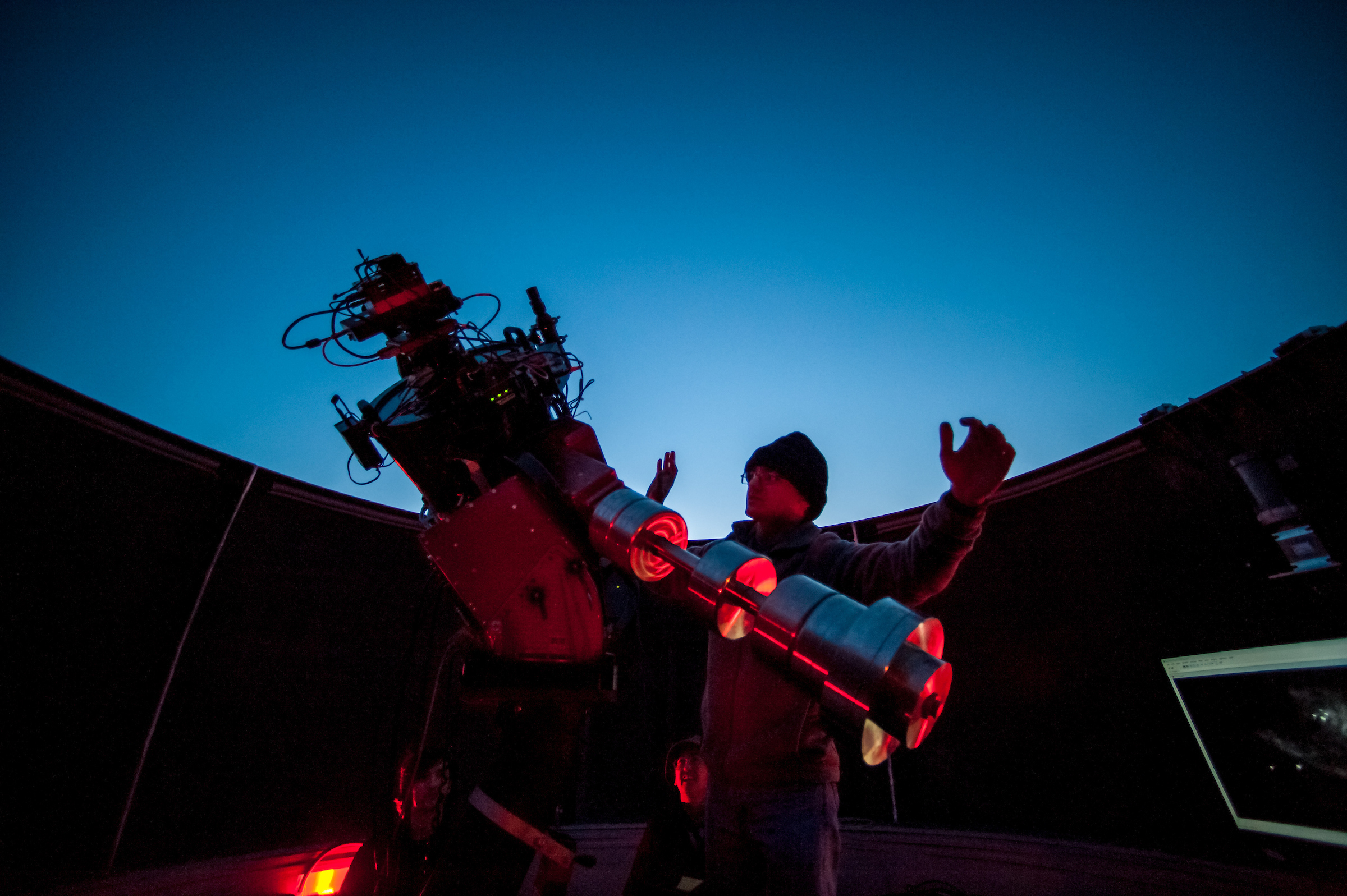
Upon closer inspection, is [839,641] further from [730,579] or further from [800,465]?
[800,465]

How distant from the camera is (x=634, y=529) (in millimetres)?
839

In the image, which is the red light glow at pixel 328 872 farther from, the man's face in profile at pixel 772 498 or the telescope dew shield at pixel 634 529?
the telescope dew shield at pixel 634 529

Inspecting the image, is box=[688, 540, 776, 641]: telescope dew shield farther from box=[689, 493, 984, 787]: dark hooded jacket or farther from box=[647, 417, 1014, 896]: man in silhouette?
box=[689, 493, 984, 787]: dark hooded jacket

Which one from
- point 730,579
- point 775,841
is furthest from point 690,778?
point 730,579

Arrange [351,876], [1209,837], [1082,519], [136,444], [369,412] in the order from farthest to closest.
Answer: [1082,519] → [136,444] → [1209,837] → [351,876] → [369,412]

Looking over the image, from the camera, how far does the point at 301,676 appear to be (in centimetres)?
476

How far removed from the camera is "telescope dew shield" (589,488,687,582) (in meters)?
0.85

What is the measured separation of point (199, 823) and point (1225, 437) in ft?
29.1

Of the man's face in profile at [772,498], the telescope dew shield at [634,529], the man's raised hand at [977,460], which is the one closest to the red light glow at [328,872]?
the man's face in profile at [772,498]

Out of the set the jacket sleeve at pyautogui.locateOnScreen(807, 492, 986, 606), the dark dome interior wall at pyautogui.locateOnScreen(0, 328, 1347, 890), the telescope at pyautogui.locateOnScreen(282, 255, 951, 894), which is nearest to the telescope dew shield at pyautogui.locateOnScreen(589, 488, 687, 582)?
the telescope at pyautogui.locateOnScreen(282, 255, 951, 894)

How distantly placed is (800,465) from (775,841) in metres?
1.43

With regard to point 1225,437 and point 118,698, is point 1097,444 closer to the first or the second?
point 1225,437

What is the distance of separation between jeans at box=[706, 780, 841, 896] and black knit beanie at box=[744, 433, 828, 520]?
1106 millimetres

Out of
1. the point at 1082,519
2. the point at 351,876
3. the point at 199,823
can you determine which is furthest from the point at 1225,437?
the point at 199,823
